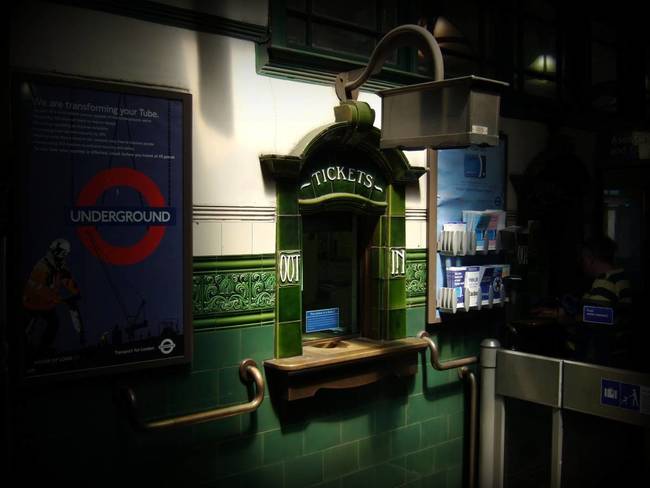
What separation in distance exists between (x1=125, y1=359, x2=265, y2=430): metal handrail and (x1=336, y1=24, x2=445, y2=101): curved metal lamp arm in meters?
1.99

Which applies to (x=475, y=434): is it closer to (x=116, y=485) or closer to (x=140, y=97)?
(x=116, y=485)

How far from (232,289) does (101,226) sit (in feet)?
3.05

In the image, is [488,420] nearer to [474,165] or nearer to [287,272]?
[287,272]

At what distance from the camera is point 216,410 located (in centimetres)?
408

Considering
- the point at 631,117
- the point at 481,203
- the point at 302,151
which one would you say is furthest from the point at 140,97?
the point at 631,117

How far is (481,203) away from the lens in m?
5.86

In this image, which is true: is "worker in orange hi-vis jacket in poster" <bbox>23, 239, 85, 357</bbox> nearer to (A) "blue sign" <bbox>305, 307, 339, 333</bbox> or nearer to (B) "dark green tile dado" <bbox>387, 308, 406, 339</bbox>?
(A) "blue sign" <bbox>305, 307, 339, 333</bbox>

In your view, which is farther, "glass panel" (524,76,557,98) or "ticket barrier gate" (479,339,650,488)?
"glass panel" (524,76,557,98)

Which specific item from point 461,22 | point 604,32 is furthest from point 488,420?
point 604,32

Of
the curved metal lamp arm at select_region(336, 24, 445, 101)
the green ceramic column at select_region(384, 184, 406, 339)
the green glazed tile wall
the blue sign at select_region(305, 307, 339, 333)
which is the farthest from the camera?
the green ceramic column at select_region(384, 184, 406, 339)

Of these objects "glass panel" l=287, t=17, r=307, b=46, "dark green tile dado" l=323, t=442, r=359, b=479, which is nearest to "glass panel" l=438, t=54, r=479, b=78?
"glass panel" l=287, t=17, r=307, b=46

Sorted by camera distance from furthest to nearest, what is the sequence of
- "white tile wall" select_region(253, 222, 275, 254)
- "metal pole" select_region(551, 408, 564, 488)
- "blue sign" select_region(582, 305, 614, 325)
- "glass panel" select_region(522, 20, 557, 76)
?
1. "glass panel" select_region(522, 20, 557, 76)
2. "blue sign" select_region(582, 305, 614, 325)
3. "white tile wall" select_region(253, 222, 275, 254)
4. "metal pole" select_region(551, 408, 564, 488)

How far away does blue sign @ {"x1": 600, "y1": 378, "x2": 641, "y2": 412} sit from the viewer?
3012 millimetres

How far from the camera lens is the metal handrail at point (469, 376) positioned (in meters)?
5.29
